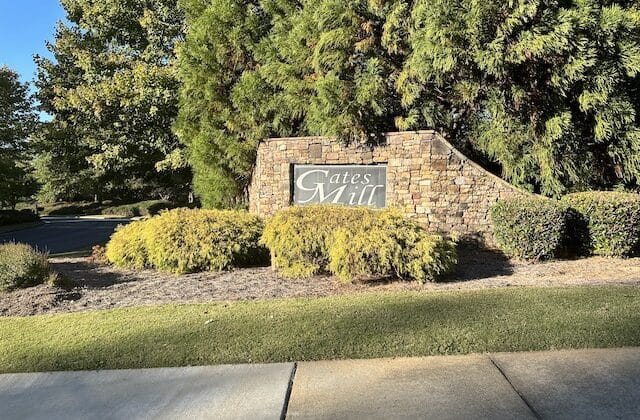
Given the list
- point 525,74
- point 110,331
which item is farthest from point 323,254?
point 525,74

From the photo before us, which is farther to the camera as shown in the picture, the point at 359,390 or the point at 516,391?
the point at 359,390

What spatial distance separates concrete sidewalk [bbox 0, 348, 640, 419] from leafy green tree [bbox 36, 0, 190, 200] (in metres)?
14.1

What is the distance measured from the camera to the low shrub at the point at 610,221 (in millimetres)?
7918

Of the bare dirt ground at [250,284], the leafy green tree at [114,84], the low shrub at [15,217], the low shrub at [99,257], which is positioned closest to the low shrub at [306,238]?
the bare dirt ground at [250,284]

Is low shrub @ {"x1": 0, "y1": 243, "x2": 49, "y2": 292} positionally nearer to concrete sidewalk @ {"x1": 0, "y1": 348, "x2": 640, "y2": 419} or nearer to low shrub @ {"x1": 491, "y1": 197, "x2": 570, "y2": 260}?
concrete sidewalk @ {"x1": 0, "y1": 348, "x2": 640, "y2": 419}

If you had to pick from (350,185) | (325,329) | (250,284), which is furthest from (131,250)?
(325,329)

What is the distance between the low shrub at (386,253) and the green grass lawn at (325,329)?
65cm

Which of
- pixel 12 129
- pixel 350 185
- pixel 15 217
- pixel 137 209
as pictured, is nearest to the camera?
pixel 350 185

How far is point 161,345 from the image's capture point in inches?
181

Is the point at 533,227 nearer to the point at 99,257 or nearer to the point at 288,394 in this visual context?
the point at 288,394

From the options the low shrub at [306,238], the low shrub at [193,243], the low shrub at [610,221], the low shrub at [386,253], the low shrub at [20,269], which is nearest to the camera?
the low shrub at [386,253]

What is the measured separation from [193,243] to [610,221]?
20.4 ft

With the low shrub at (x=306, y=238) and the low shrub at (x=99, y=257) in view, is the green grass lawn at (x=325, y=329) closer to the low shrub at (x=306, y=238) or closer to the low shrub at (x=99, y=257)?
the low shrub at (x=306, y=238)

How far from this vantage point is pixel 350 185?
9.56 metres
